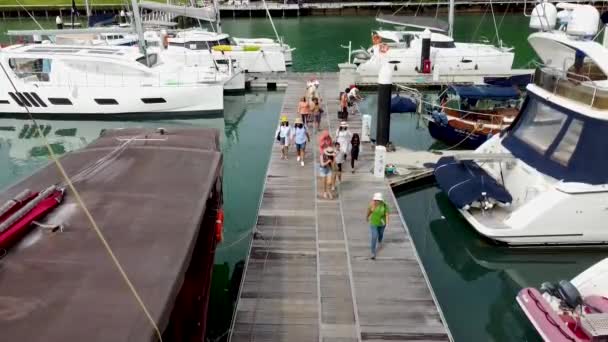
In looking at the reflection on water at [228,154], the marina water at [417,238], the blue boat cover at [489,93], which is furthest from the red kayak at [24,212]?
the blue boat cover at [489,93]

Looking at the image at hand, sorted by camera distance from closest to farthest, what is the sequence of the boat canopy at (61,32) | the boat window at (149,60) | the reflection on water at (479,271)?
the reflection on water at (479,271)
the boat window at (149,60)
the boat canopy at (61,32)

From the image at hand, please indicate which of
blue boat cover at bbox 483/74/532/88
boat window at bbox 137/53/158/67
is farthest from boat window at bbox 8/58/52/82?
blue boat cover at bbox 483/74/532/88

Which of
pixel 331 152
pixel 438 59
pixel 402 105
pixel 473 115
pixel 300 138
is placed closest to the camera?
pixel 331 152

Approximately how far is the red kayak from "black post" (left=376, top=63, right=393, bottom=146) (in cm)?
1085

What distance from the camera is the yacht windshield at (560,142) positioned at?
11.6 metres

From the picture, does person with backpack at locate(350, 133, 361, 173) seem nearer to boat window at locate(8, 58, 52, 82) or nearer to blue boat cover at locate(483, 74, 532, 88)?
blue boat cover at locate(483, 74, 532, 88)

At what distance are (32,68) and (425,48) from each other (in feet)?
66.3

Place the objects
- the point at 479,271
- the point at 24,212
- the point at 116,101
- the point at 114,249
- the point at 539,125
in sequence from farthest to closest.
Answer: the point at 116,101, the point at 539,125, the point at 479,271, the point at 24,212, the point at 114,249

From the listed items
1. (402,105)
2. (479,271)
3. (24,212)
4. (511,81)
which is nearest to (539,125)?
(479,271)

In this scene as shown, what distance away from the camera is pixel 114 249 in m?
6.27

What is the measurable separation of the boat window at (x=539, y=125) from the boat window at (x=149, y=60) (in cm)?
1764

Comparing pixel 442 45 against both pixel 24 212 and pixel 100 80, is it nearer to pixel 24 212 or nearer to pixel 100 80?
pixel 100 80

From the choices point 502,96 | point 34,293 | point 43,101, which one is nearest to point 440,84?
point 502,96

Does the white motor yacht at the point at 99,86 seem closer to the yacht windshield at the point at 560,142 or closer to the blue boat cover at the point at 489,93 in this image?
the blue boat cover at the point at 489,93
